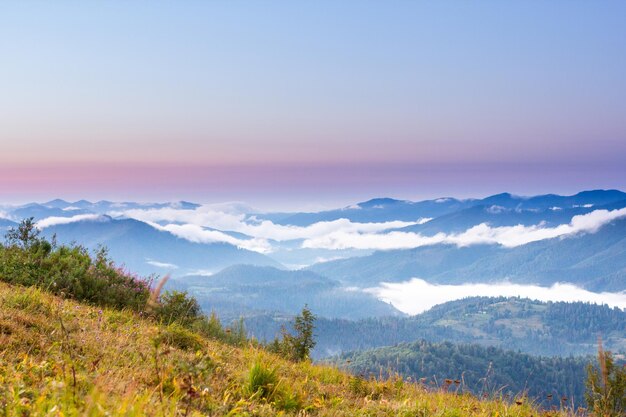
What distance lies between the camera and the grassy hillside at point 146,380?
4780 mm

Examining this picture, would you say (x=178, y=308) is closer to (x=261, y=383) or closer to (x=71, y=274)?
(x=71, y=274)

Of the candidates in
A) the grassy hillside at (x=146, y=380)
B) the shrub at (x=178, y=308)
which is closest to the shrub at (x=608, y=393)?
the grassy hillside at (x=146, y=380)

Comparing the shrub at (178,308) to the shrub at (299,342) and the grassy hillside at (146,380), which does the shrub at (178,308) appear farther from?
the grassy hillside at (146,380)

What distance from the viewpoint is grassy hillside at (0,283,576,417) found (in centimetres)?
478

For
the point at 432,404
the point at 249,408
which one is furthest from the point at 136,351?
the point at 432,404

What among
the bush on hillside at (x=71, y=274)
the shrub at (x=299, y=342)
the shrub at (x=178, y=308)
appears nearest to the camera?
the bush on hillside at (x=71, y=274)

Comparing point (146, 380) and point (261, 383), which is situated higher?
point (146, 380)

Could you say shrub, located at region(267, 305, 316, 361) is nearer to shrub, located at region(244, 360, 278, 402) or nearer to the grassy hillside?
the grassy hillside

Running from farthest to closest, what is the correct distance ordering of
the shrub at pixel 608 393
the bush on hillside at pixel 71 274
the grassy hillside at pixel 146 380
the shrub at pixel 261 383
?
the bush on hillside at pixel 71 274, the shrub at pixel 608 393, the shrub at pixel 261 383, the grassy hillside at pixel 146 380

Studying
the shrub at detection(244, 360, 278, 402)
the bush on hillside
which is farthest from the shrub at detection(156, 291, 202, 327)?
the shrub at detection(244, 360, 278, 402)

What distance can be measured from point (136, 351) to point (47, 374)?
78.7 inches

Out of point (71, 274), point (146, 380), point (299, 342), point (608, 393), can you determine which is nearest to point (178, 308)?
point (71, 274)

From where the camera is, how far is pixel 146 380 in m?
6.53

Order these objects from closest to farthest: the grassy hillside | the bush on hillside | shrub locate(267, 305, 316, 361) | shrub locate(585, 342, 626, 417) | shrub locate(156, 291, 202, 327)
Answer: the grassy hillside → shrub locate(585, 342, 626, 417) → the bush on hillside → shrub locate(156, 291, 202, 327) → shrub locate(267, 305, 316, 361)
